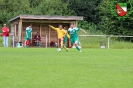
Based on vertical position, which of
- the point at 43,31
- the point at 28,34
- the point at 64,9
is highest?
the point at 64,9

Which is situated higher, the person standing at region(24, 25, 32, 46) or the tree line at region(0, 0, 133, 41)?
the tree line at region(0, 0, 133, 41)

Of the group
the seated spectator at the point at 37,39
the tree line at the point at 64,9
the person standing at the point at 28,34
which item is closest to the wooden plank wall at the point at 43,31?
the seated spectator at the point at 37,39

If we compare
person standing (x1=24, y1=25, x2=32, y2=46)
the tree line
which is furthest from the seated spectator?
the tree line

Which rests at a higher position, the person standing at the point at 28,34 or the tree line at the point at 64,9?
the tree line at the point at 64,9

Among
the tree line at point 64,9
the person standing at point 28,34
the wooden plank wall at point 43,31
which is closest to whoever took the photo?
the person standing at point 28,34

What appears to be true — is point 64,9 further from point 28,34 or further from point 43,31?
point 28,34

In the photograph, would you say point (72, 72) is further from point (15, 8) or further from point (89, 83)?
point (15, 8)

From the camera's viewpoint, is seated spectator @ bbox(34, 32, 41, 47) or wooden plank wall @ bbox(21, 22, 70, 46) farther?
wooden plank wall @ bbox(21, 22, 70, 46)

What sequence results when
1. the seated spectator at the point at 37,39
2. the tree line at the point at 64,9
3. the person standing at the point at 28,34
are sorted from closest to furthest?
the person standing at the point at 28,34
the seated spectator at the point at 37,39
the tree line at the point at 64,9

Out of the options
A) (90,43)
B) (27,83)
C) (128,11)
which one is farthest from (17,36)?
(27,83)

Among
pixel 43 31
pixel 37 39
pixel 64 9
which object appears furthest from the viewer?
pixel 64 9

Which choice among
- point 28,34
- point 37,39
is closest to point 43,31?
point 37,39

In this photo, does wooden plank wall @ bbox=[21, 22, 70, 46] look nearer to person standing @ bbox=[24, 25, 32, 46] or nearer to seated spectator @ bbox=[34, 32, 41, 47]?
seated spectator @ bbox=[34, 32, 41, 47]

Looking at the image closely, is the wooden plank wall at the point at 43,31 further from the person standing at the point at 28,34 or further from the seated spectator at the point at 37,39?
the person standing at the point at 28,34
